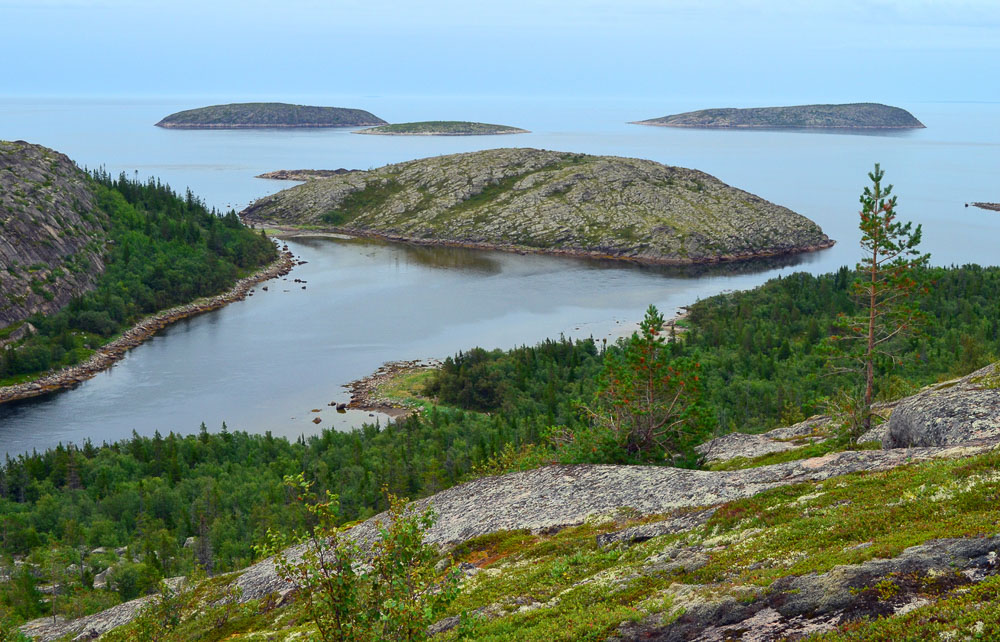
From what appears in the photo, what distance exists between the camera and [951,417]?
3469 centimetres

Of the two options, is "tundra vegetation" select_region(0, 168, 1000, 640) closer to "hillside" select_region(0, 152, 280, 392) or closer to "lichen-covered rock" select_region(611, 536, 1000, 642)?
"lichen-covered rock" select_region(611, 536, 1000, 642)

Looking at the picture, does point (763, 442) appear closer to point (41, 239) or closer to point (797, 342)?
point (797, 342)

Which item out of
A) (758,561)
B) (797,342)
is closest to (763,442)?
(758,561)

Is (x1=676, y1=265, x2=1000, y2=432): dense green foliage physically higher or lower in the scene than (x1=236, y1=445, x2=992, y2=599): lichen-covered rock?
lower

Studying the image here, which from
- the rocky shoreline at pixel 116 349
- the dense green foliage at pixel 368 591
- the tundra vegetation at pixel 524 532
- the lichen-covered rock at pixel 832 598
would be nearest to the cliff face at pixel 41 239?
the rocky shoreline at pixel 116 349

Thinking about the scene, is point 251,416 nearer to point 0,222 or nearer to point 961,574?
point 0,222

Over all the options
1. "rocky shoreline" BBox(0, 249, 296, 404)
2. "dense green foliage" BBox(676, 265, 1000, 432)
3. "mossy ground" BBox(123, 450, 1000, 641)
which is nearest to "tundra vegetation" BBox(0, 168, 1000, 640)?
"mossy ground" BBox(123, 450, 1000, 641)

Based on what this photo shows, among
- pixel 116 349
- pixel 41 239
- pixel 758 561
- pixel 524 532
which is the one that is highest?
pixel 41 239

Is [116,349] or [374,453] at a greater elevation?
[116,349]

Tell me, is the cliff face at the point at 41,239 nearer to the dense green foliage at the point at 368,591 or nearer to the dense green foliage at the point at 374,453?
the dense green foliage at the point at 374,453

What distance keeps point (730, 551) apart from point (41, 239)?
608ft

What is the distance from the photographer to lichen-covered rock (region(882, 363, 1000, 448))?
3328 centimetres

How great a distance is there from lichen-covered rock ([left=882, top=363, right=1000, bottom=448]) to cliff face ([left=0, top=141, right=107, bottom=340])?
154352 mm

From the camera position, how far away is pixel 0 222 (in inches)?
6531
